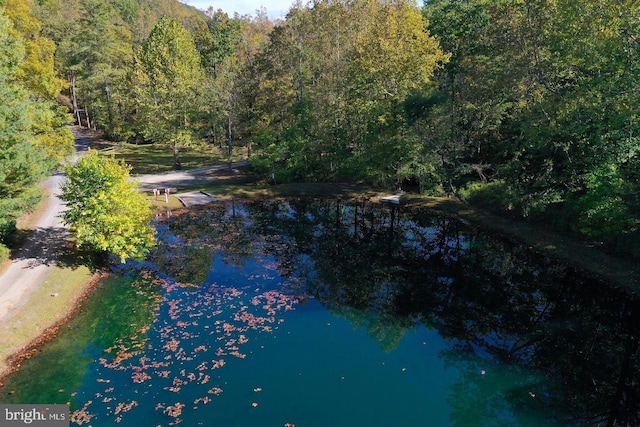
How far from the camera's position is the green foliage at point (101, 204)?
24.4 meters

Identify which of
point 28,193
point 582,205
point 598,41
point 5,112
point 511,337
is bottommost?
point 511,337

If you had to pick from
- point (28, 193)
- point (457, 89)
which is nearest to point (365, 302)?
point (28, 193)

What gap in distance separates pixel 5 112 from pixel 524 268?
109ft

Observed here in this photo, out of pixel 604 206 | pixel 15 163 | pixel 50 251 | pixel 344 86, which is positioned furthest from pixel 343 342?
pixel 344 86

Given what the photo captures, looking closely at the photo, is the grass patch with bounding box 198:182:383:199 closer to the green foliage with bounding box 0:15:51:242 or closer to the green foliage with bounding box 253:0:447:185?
the green foliage with bounding box 253:0:447:185

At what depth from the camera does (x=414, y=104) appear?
3812 centimetres

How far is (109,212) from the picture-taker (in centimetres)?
2514

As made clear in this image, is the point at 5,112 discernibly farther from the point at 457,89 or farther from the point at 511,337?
the point at 457,89

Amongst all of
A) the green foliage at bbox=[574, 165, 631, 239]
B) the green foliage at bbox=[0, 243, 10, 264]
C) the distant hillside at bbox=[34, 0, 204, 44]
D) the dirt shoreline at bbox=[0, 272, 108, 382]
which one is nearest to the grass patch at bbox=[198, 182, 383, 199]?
the green foliage at bbox=[574, 165, 631, 239]

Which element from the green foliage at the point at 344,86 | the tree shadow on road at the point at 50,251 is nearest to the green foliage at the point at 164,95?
the green foliage at the point at 344,86

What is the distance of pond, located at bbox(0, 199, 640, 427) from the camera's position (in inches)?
625

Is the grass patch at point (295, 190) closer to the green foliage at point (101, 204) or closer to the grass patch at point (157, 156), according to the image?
the grass patch at point (157, 156)

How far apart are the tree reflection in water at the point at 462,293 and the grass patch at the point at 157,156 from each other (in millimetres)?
19796

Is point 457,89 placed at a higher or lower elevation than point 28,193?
higher
